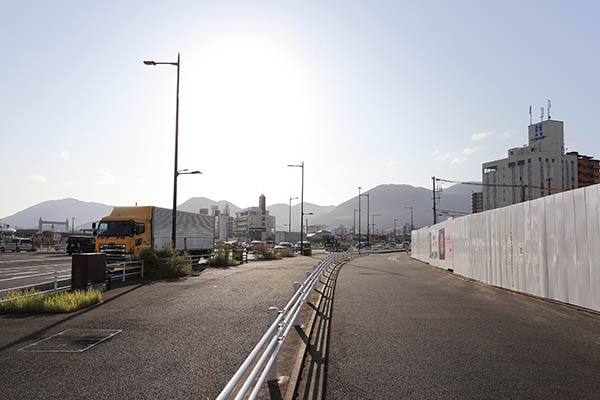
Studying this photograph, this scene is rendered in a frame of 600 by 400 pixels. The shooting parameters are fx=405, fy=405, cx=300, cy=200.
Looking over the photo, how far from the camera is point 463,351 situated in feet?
23.9

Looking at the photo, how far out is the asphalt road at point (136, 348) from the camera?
5.58 metres

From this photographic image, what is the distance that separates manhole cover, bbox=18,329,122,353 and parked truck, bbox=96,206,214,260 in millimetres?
13133

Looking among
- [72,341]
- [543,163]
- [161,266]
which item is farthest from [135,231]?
[543,163]

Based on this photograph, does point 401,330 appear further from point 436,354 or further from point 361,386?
point 361,386

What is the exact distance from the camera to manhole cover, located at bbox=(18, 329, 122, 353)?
7492mm

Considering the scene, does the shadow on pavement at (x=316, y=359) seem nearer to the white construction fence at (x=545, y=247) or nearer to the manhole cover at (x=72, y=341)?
the manhole cover at (x=72, y=341)

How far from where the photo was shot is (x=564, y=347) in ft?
24.8

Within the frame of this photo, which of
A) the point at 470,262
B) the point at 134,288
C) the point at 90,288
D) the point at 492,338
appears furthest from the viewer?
the point at 470,262

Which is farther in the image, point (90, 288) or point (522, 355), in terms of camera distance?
point (90, 288)

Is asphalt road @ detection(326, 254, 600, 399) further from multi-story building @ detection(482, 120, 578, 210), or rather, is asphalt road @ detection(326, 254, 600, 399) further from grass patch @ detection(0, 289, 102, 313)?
multi-story building @ detection(482, 120, 578, 210)

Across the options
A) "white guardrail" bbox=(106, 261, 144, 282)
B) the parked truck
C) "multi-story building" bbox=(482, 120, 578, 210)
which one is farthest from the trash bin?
"multi-story building" bbox=(482, 120, 578, 210)

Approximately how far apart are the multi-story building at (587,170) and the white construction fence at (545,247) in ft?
418

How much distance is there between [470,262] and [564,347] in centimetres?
1466

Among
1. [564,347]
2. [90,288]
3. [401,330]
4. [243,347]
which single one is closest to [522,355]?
[564,347]
